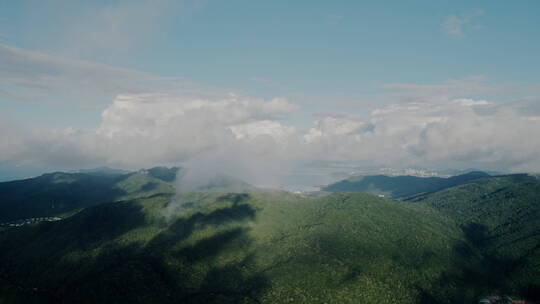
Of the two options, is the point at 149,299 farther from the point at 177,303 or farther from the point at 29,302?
the point at 29,302

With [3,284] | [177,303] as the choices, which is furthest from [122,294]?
[3,284]

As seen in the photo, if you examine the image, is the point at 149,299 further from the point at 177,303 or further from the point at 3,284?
the point at 3,284

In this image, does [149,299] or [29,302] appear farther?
[149,299]

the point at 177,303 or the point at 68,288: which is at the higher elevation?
the point at 68,288

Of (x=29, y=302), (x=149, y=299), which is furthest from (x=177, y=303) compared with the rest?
(x=29, y=302)

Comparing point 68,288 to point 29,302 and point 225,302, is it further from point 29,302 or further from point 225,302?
point 225,302

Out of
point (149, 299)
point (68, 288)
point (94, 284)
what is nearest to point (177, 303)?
point (149, 299)

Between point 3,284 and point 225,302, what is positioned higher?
point 3,284

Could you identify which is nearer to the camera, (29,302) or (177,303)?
(29,302)
